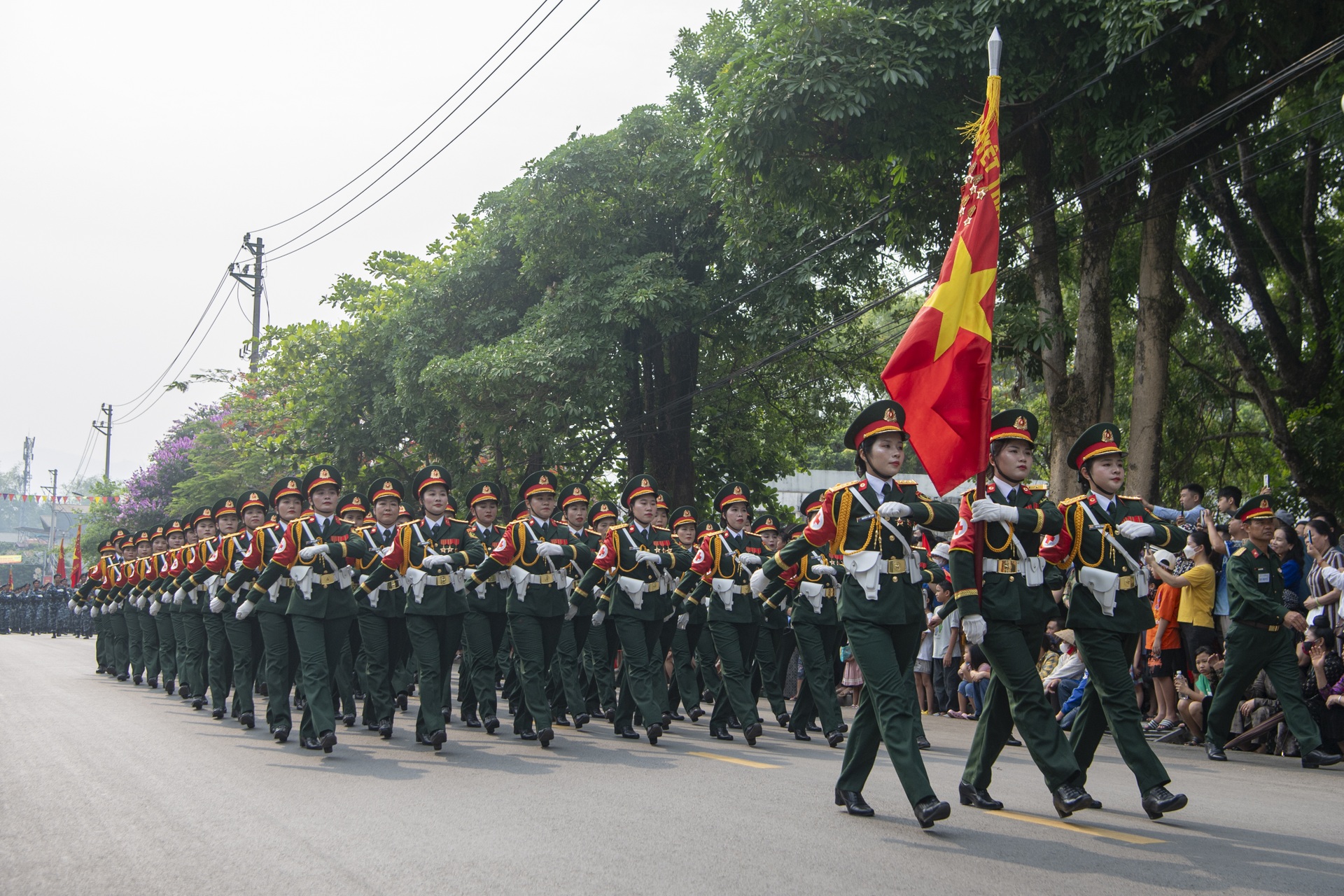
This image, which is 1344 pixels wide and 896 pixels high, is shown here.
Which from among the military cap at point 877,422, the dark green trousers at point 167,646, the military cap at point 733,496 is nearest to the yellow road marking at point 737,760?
the military cap at point 733,496

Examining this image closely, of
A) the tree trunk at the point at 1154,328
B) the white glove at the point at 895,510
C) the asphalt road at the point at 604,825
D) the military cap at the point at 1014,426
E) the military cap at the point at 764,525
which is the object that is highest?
the tree trunk at the point at 1154,328

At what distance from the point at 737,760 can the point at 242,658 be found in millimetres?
5533

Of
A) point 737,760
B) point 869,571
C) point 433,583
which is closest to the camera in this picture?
point 869,571

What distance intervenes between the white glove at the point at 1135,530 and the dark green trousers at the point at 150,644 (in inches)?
612

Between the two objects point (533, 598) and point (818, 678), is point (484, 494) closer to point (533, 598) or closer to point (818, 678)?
point (533, 598)

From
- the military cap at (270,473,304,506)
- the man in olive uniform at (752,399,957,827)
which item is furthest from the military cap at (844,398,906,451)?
the military cap at (270,473,304,506)

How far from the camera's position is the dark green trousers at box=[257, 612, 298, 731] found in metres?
10.9

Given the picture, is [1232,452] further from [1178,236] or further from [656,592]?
[656,592]

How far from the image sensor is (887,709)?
6.43m

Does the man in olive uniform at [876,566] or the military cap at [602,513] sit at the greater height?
the military cap at [602,513]

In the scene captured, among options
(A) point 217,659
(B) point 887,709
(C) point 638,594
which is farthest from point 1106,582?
(A) point 217,659

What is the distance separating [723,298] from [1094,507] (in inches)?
633

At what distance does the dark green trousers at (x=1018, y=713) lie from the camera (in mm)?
6645

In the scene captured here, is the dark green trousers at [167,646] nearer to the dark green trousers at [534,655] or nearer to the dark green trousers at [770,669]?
the dark green trousers at [534,655]
